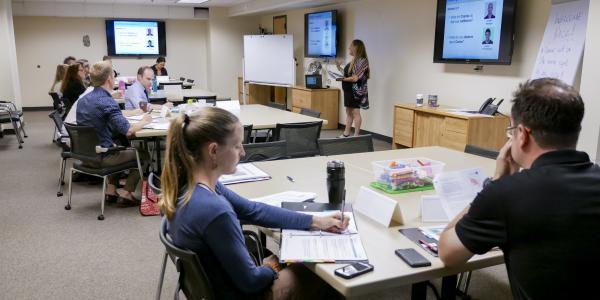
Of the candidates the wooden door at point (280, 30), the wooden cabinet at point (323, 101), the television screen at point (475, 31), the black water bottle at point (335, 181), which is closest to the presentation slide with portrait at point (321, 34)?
the wooden cabinet at point (323, 101)

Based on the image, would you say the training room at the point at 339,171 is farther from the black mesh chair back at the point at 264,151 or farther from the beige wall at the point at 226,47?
the beige wall at the point at 226,47

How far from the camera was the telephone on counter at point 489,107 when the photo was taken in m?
5.16

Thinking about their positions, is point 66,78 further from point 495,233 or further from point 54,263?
point 495,233

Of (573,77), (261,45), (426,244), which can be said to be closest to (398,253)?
(426,244)

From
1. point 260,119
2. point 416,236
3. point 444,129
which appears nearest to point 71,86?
point 260,119

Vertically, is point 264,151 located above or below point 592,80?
below

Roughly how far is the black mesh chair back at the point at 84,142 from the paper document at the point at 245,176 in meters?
1.93

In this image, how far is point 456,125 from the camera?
5.27 metres

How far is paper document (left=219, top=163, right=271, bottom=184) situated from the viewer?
2.44m

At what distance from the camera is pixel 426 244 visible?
5.43ft

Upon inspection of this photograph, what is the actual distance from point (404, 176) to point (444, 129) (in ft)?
11.3

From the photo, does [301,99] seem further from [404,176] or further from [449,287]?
[449,287]

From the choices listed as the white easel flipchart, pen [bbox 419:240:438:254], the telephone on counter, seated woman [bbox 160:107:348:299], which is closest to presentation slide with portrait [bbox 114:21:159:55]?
the white easel flipchart

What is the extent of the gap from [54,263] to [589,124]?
13.5 feet
